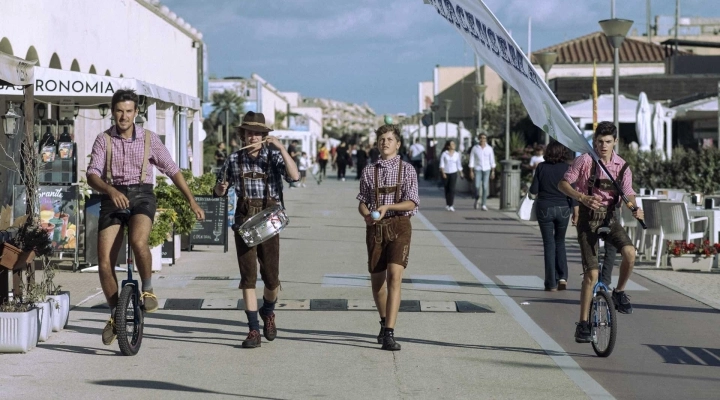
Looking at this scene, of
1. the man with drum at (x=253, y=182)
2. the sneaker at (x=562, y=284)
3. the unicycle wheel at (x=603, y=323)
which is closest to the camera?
the unicycle wheel at (x=603, y=323)

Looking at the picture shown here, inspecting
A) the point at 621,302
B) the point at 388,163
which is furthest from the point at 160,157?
the point at 621,302

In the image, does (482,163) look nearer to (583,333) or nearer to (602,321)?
(583,333)

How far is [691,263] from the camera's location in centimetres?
1473

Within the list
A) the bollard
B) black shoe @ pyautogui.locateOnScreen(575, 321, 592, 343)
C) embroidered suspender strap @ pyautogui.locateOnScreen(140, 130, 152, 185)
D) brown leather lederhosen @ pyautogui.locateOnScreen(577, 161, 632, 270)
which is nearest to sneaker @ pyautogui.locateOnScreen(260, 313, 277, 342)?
embroidered suspender strap @ pyautogui.locateOnScreen(140, 130, 152, 185)

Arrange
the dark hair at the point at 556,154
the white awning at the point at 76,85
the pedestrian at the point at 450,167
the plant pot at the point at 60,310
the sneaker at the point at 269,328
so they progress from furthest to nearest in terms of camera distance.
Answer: the pedestrian at the point at 450,167
the white awning at the point at 76,85
the dark hair at the point at 556,154
the plant pot at the point at 60,310
the sneaker at the point at 269,328

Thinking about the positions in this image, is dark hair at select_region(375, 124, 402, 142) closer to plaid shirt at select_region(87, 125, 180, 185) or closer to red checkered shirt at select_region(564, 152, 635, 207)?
red checkered shirt at select_region(564, 152, 635, 207)

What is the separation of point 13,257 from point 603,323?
4406mm

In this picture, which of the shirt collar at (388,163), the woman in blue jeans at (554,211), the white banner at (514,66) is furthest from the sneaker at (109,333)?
the woman in blue jeans at (554,211)

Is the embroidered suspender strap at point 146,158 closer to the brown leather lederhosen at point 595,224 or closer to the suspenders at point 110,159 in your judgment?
the suspenders at point 110,159

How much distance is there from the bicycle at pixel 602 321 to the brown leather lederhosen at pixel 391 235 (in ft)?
4.78

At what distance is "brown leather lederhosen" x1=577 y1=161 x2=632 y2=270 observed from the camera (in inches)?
350

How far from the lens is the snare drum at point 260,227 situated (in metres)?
8.70

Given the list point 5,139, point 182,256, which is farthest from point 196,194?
point 5,139

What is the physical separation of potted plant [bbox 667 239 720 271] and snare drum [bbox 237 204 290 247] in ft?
24.8
